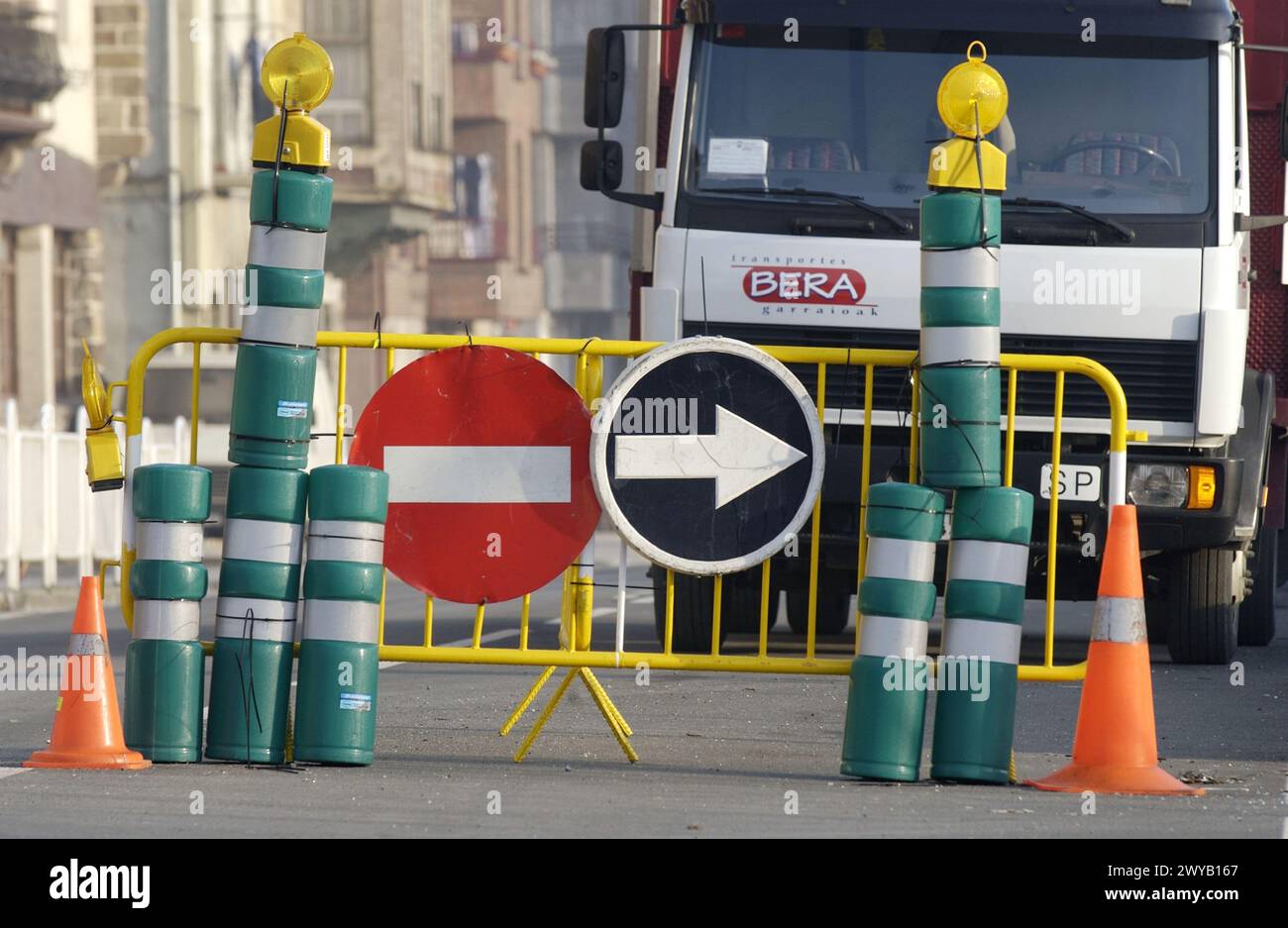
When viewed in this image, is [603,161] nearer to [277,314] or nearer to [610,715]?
[610,715]

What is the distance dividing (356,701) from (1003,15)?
5.27 metres

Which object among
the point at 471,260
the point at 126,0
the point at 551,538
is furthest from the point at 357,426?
the point at 471,260

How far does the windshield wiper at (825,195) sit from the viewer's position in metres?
11.4

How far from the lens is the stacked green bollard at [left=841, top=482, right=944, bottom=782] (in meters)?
7.93

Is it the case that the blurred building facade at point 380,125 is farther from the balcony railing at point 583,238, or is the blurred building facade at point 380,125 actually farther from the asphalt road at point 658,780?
the asphalt road at point 658,780

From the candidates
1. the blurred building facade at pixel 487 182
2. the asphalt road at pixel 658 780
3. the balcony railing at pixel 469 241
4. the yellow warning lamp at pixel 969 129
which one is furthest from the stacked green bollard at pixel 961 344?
the balcony railing at pixel 469 241

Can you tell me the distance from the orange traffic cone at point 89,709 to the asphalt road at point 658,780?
12cm

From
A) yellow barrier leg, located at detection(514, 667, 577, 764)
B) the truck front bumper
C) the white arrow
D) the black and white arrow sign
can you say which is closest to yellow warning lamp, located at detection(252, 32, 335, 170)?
the black and white arrow sign

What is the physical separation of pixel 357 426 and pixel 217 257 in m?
35.8

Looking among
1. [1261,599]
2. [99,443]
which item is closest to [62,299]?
[1261,599]

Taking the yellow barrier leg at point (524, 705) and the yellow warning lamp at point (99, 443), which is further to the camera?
the yellow barrier leg at point (524, 705)

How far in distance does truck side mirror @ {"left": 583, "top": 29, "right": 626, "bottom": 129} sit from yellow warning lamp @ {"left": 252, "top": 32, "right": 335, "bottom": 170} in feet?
11.7

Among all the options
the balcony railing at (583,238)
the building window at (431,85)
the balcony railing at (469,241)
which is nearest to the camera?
the building window at (431,85)

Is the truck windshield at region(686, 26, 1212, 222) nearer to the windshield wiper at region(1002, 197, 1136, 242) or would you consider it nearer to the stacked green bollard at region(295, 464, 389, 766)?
the windshield wiper at region(1002, 197, 1136, 242)
